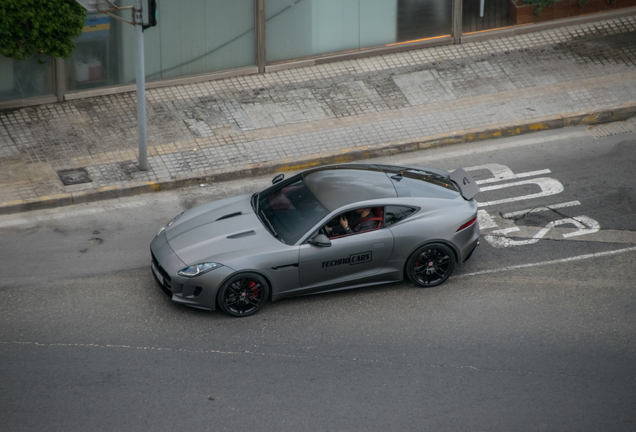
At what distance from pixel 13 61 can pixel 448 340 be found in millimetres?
9586

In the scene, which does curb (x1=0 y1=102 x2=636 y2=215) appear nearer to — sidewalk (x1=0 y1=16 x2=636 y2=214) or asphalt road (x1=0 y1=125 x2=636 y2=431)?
sidewalk (x1=0 y1=16 x2=636 y2=214)

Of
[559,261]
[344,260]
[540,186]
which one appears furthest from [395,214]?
[540,186]

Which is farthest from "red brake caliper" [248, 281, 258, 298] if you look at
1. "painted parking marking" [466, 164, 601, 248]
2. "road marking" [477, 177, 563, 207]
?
"road marking" [477, 177, 563, 207]

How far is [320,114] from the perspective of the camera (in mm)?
14547

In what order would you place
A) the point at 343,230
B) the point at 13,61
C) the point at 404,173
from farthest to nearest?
the point at 13,61 → the point at 404,173 → the point at 343,230

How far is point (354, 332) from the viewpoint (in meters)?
9.16

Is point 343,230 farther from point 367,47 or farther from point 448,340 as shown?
point 367,47

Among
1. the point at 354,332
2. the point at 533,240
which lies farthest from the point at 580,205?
the point at 354,332

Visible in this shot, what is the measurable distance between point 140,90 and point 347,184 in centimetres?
426

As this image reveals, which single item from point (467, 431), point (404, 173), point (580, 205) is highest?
point (404, 173)

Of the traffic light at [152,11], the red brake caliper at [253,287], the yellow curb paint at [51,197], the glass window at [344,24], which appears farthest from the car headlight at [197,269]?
the glass window at [344,24]

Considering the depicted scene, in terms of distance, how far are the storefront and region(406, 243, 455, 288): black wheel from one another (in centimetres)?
732

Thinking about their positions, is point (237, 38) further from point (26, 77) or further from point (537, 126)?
point (537, 126)

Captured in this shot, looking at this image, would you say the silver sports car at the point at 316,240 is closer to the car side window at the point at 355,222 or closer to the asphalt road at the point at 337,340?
the car side window at the point at 355,222
